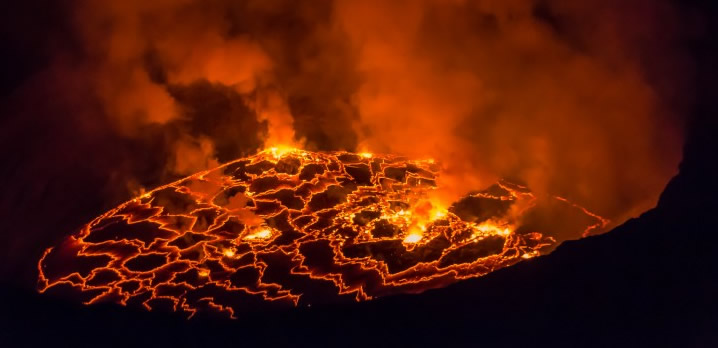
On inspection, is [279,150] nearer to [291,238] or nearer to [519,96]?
[291,238]

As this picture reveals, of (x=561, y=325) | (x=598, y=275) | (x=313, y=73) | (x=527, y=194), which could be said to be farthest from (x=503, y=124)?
(x=561, y=325)

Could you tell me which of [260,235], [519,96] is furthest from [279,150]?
[519,96]

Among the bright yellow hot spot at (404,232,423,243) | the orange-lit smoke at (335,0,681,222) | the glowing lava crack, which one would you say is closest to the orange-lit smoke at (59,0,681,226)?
the orange-lit smoke at (335,0,681,222)

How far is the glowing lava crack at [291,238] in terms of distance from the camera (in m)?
4.38

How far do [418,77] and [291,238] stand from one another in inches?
92.6

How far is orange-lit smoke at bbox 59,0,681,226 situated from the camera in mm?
5668

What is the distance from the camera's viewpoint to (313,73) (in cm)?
687

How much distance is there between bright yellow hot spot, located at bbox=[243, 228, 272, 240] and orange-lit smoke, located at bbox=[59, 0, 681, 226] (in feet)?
3.72

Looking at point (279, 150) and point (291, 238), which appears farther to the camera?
point (279, 150)

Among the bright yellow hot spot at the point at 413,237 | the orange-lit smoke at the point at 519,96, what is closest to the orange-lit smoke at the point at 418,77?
the orange-lit smoke at the point at 519,96

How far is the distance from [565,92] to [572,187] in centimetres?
102

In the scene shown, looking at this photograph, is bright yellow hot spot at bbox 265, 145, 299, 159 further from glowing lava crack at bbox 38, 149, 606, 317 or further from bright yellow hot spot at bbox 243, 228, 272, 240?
bright yellow hot spot at bbox 243, 228, 272, 240

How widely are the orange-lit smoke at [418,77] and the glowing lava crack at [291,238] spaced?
1.04 feet

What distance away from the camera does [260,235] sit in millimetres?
5102
